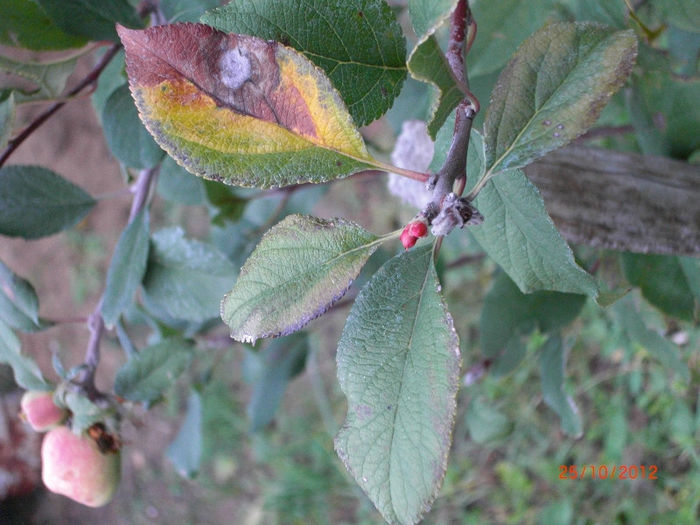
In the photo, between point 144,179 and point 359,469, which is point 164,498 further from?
Answer: point 359,469

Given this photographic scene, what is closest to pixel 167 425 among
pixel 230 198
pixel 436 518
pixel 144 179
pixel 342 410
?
pixel 342 410

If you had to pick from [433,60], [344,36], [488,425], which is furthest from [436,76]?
[488,425]

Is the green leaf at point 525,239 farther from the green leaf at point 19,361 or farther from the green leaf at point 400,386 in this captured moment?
the green leaf at point 19,361

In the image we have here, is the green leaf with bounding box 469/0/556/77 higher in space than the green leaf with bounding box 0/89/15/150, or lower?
higher

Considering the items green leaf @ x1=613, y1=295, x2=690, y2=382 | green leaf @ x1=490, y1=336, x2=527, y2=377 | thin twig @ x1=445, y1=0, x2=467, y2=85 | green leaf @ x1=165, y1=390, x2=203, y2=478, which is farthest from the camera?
green leaf @ x1=165, y1=390, x2=203, y2=478

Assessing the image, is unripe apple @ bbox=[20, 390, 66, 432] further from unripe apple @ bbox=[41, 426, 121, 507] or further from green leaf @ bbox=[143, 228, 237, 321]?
green leaf @ bbox=[143, 228, 237, 321]
